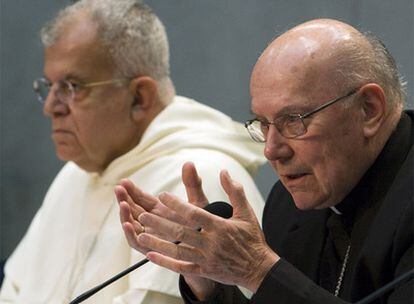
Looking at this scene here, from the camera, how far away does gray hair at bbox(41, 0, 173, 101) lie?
3.79m

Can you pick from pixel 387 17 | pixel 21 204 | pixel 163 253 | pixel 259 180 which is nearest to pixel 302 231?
pixel 163 253

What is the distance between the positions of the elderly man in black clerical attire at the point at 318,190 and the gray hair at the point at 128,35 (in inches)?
44.3

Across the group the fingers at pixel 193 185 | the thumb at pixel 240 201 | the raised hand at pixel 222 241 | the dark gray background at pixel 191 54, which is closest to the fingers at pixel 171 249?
the raised hand at pixel 222 241

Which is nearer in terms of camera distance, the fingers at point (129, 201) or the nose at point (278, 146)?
the nose at point (278, 146)

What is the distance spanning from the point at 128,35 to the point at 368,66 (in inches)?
54.7

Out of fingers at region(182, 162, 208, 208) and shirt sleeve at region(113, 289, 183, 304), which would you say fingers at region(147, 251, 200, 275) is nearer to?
fingers at region(182, 162, 208, 208)

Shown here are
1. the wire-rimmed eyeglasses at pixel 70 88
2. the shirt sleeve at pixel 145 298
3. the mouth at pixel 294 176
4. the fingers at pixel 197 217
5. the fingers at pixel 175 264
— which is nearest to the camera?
the fingers at pixel 197 217

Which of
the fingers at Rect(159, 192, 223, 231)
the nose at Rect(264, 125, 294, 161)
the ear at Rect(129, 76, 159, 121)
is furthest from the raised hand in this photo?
the ear at Rect(129, 76, 159, 121)

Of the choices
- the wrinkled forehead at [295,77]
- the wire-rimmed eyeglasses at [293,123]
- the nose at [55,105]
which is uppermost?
the wrinkled forehead at [295,77]

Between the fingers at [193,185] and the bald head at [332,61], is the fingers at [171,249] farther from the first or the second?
the bald head at [332,61]

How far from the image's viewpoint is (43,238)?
3.98 metres

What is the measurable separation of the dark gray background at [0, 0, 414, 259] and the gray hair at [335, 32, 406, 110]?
489mm

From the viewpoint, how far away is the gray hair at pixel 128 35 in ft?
12.4

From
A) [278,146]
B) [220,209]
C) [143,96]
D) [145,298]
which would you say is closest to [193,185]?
[220,209]
